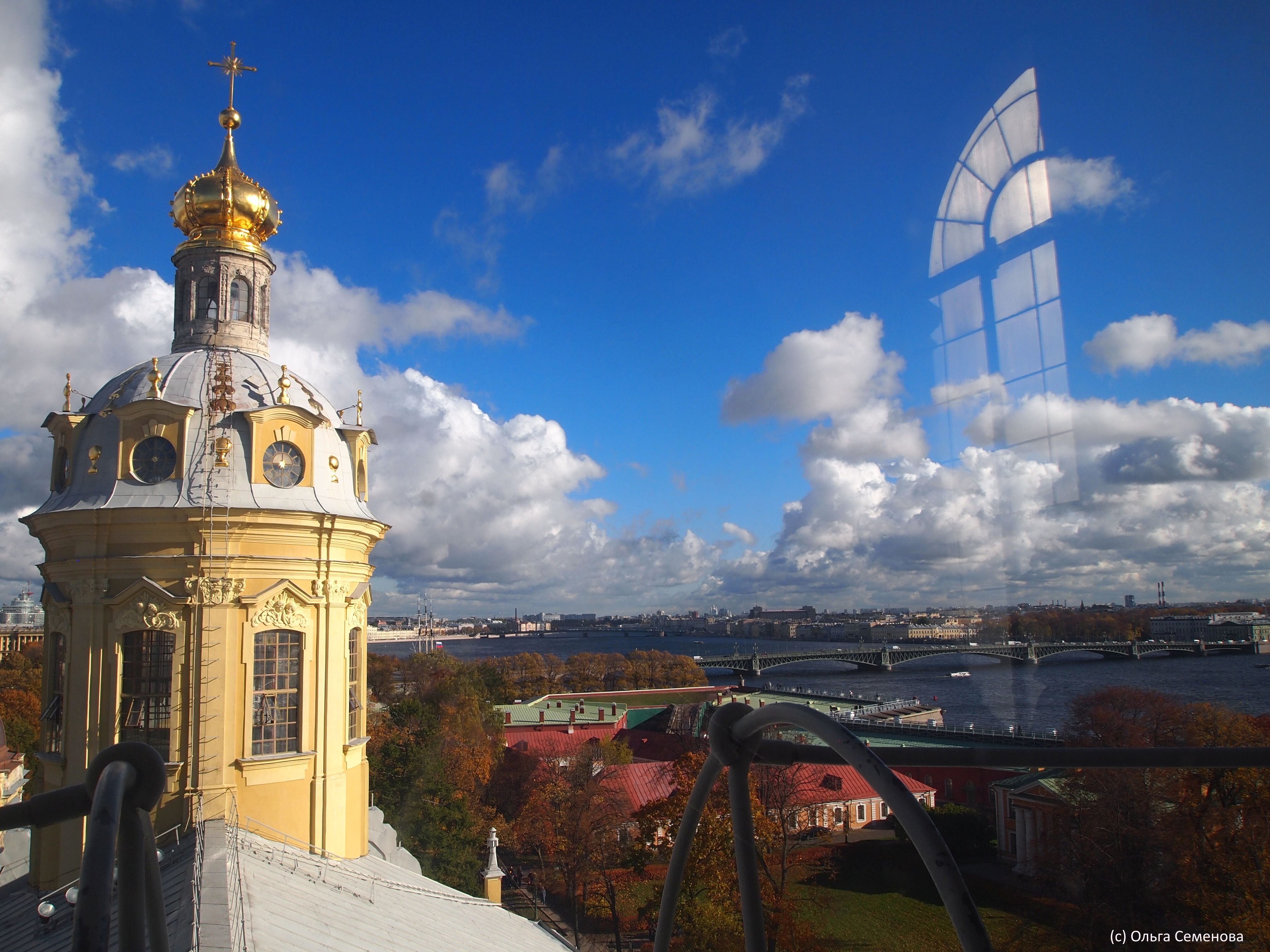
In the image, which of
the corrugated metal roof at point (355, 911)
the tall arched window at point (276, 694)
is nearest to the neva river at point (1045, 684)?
the corrugated metal roof at point (355, 911)

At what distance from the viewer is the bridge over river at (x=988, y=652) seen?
30000 mm

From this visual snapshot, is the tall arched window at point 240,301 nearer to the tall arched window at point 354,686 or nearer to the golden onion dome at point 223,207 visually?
the golden onion dome at point 223,207

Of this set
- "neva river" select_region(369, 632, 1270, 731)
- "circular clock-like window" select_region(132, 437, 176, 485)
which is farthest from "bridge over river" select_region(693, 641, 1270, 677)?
"circular clock-like window" select_region(132, 437, 176, 485)

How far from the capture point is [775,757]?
2389 millimetres

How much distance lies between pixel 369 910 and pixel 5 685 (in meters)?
70.3

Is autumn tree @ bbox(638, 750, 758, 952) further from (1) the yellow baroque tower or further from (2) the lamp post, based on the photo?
(1) the yellow baroque tower

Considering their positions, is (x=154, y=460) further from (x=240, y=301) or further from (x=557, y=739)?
(x=557, y=739)

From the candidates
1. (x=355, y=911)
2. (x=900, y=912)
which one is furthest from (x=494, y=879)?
(x=900, y=912)

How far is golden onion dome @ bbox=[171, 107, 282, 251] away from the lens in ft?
52.7

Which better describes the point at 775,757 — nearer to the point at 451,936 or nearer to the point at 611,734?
the point at 451,936

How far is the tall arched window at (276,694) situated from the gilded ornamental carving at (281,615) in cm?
13

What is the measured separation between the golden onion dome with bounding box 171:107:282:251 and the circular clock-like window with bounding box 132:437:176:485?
15.3 ft

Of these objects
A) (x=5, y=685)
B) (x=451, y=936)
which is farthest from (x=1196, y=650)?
(x=5, y=685)

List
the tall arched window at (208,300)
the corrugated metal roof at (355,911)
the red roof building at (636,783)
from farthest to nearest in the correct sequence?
1. the red roof building at (636,783)
2. the tall arched window at (208,300)
3. the corrugated metal roof at (355,911)
